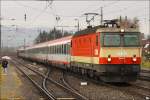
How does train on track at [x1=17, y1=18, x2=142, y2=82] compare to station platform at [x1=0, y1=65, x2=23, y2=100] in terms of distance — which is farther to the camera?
train on track at [x1=17, y1=18, x2=142, y2=82]

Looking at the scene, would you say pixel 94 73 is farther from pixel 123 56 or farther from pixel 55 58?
pixel 55 58

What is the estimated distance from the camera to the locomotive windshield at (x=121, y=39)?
2244 cm

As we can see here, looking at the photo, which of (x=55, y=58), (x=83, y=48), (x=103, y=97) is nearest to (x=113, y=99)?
(x=103, y=97)

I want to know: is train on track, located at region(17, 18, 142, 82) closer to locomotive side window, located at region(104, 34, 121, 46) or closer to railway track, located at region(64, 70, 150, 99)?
locomotive side window, located at region(104, 34, 121, 46)

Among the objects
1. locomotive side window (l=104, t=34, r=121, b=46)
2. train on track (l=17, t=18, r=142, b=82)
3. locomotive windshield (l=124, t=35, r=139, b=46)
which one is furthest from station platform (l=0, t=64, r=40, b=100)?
locomotive windshield (l=124, t=35, r=139, b=46)

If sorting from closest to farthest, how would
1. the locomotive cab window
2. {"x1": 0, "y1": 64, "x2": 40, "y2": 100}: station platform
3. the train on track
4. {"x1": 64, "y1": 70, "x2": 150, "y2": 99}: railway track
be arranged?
{"x1": 0, "y1": 64, "x2": 40, "y2": 100}: station platform → {"x1": 64, "y1": 70, "x2": 150, "y2": 99}: railway track → the train on track → the locomotive cab window

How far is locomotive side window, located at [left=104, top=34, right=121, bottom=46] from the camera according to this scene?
73.6 feet

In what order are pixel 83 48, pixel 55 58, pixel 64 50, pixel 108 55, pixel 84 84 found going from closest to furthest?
pixel 108 55 → pixel 84 84 → pixel 83 48 → pixel 64 50 → pixel 55 58

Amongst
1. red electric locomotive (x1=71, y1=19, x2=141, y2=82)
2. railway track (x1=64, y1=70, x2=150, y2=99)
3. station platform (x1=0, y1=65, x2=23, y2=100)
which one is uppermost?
red electric locomotive (x1=71, y1=19, x2=141, y2=82)

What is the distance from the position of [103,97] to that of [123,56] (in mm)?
5045

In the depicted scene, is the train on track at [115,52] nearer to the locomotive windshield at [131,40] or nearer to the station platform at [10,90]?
the locomotive windshield at [131,40]

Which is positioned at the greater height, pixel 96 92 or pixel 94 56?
pixel 94 56

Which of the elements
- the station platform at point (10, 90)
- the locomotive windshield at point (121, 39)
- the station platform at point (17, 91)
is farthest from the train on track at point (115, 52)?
the station platform at point (10, 90)

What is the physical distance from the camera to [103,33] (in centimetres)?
2242
